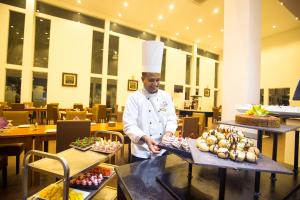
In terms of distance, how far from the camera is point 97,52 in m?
8.99

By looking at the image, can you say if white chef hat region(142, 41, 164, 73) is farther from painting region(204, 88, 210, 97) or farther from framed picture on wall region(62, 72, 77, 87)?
painting region(204, 88, 210, 97)

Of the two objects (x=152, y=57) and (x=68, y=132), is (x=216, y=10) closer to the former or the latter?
(x=152, y=57)

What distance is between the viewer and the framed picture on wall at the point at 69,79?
7.99 metres

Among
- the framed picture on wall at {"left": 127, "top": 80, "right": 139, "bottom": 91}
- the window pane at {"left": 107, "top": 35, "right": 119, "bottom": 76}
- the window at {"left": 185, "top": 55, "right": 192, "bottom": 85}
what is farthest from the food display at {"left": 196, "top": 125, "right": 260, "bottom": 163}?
the window at {"left": 185, "top": 55, "right": 192, "bottom": 85}

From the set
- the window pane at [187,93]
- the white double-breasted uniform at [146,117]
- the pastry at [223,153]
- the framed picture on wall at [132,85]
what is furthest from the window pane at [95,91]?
the pastry at [223,153]

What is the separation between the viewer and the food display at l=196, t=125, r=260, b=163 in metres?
0.71

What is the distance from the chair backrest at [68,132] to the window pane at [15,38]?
5984mm

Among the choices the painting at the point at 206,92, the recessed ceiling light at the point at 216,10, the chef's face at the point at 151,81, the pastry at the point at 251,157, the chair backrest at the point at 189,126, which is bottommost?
the chair backrest at the point at 189,126

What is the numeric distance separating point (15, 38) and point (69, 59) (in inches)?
75.0

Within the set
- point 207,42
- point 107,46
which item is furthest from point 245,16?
point 207,42

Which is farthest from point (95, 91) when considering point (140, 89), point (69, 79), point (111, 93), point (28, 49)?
point (140, 89)

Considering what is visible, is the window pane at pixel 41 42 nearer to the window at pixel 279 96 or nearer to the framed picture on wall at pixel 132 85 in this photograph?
the framed picture on wall at pixel 132 85

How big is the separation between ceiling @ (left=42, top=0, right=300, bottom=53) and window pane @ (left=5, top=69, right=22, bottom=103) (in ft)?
9.77

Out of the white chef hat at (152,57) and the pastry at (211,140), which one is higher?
the white chef hat at (152,57)
